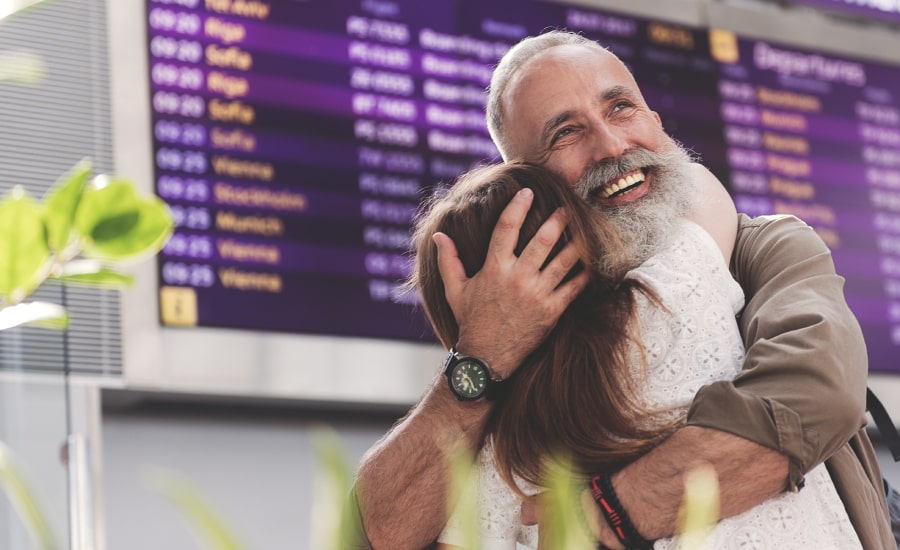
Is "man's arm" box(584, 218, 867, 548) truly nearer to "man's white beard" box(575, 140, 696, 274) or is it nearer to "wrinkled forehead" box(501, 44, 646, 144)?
"man's white beard" box(575, 140, 696, 274)

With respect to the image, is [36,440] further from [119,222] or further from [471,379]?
[119,222]

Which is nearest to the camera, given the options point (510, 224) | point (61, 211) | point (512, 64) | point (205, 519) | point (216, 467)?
point (205, 519)

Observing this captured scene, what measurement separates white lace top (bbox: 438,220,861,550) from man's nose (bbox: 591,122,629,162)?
0.60ft

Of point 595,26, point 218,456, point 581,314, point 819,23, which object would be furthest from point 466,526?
point 819,23

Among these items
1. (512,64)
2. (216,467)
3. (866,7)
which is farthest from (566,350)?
(866,7)

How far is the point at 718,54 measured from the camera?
382 centimetres

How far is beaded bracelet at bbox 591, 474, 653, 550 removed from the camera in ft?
3.77

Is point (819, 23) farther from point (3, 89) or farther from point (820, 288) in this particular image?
point (820, 288)

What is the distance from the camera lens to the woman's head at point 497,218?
127cm

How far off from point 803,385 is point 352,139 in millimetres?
2047

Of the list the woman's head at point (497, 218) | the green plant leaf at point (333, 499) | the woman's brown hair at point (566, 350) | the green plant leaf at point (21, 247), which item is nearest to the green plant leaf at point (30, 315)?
the green plant leaf at point (21, 247)

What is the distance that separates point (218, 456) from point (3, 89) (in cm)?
90

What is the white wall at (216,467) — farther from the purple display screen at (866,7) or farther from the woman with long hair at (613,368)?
the purple display screen at (866,7)

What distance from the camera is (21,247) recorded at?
0.48 metres
